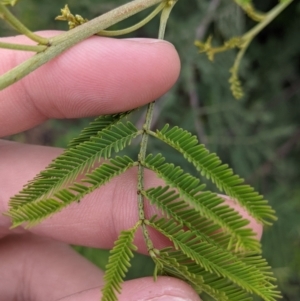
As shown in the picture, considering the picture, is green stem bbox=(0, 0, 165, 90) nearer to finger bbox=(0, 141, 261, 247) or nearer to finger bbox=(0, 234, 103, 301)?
finger bbox=(0, 141, 261, 247)

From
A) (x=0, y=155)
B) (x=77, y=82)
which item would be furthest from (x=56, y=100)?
(x=0, y=155)

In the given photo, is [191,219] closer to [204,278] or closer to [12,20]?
[204,278]

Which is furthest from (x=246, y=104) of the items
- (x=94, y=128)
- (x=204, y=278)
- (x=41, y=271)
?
(x=204, y=278)

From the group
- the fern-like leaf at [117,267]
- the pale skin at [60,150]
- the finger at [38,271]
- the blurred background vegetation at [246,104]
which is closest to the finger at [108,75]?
the pale skin at [60,150]

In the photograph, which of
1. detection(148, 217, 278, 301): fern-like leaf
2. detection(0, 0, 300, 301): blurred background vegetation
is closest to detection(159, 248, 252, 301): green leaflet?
detection(148, 217, 278, 301): fern-like leaf

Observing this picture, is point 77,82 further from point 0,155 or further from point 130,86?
point 0,155
